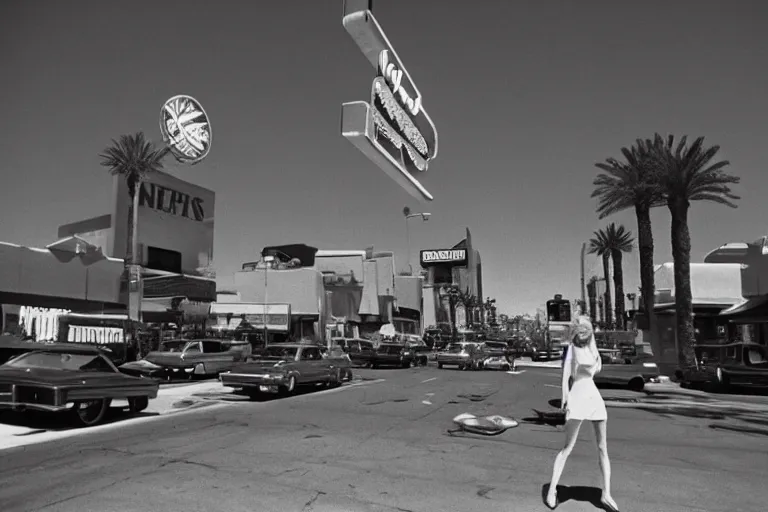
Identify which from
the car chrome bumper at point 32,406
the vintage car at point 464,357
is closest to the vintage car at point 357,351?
the vintage car at point 464,357

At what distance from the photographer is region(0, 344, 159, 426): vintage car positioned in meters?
10.0

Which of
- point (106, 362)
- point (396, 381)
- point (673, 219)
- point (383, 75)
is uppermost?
point (383, 75)

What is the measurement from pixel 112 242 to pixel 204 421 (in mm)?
29155

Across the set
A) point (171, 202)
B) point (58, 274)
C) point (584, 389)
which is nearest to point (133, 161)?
point (171, 202)

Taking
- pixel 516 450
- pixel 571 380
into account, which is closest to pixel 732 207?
pixel 516 450

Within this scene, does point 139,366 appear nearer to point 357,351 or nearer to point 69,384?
point 69,384

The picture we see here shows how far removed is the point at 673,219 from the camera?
93.0 ft

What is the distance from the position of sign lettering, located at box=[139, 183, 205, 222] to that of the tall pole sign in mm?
23910

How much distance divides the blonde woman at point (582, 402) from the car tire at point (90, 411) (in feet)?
27.7

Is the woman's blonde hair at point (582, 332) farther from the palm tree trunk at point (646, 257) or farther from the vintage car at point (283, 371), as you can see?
the palm tree trunk at point (646, 257)

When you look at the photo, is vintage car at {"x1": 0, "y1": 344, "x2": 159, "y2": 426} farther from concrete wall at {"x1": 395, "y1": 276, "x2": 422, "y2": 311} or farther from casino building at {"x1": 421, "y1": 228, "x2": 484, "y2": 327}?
casino building at {"x1": 421, "y1": 228, "x2": 484, "y2": 327}

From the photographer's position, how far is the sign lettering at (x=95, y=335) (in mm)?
23047

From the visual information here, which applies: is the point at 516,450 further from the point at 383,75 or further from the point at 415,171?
the point at 415,171

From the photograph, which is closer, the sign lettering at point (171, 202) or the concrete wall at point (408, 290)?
the sign lettering at point (171, 202)
